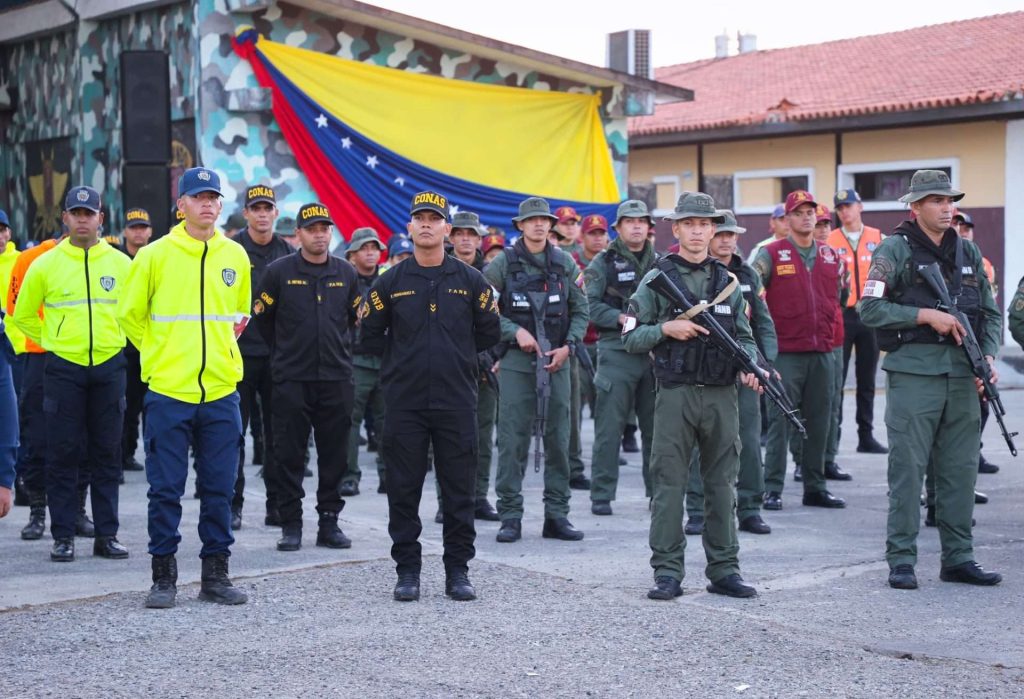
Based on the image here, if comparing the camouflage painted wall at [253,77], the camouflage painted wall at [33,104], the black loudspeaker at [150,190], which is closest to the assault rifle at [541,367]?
the black loudspeaker at [150,190]

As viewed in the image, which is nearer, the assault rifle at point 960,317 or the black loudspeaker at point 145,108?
the assault rifle at point 960,317

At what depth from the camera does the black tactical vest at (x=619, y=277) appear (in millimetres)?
9914

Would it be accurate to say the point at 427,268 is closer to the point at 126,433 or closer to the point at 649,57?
the point at 126,433

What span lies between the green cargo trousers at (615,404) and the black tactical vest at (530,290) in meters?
0.69

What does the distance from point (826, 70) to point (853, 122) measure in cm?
525

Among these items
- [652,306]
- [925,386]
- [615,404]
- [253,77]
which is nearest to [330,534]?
[615,404]

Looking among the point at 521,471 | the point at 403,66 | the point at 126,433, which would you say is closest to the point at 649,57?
the point at 403,66

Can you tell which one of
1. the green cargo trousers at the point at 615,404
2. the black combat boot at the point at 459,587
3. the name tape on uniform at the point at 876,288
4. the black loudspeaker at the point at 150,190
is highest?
the black loudspeaker at the point at 150,190

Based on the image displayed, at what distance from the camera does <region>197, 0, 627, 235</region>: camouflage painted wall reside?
15805 millimetres

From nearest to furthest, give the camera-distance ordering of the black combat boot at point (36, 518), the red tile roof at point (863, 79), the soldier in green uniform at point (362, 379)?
the black combat boot at point (36, 518), the soldier in green uniform at point (362, 379), the red tile roof at point (863, 79)

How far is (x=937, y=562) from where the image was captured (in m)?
8.22

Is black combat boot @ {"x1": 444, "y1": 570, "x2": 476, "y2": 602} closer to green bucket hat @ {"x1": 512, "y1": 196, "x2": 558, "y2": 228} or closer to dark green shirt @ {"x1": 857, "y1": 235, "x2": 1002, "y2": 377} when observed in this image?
dark green shirt @ {"x1": 857, "y1": 235, "x2": 1002, "y2": 377}

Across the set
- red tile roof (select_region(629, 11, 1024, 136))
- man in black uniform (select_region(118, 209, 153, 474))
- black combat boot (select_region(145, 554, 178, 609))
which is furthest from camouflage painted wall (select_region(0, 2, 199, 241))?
Answer: red tile roof (select_region(629, 11, 1024, 136))

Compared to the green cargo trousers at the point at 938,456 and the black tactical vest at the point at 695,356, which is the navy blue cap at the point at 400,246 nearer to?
the black tactical vest at the point at 695,356
